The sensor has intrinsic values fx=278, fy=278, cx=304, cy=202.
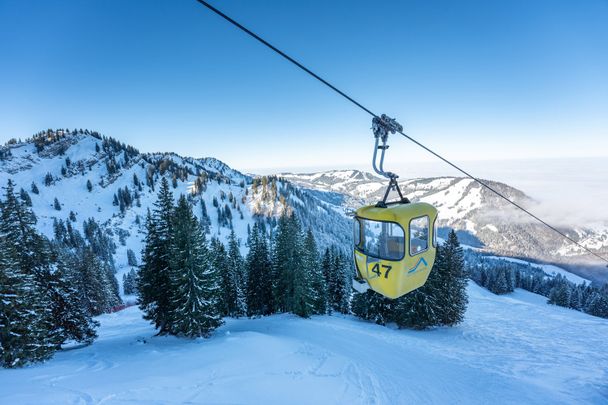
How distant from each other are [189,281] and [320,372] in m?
12.2

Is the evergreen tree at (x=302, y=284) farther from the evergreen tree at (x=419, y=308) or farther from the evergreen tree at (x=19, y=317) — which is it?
the evergreen tree at (x=19, y=317)

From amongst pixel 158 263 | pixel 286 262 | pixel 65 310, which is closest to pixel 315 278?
pixel 286 262

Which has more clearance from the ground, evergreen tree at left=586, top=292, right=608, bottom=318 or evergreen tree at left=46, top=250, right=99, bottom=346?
evergreen tree at left=46, top=250, right=99, bottom=346

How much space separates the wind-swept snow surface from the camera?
10.3 m

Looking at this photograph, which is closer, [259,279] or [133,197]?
[259,279]

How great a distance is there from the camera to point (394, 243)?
8.92 m

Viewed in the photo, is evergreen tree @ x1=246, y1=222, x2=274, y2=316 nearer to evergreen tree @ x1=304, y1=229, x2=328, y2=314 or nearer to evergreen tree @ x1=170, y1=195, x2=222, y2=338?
evergreen tree @ x1=304, y1=229, x2=328, y2=314

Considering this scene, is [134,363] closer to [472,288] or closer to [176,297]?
[176,297]

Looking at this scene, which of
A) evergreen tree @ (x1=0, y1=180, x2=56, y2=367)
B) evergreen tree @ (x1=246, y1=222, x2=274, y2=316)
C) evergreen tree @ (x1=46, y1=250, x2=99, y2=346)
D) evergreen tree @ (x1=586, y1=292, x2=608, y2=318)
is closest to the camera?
evergreen tree @ (x1=0, y1=180, x2=56, y2=367)

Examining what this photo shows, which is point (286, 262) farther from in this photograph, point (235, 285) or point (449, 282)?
point (449, 282)

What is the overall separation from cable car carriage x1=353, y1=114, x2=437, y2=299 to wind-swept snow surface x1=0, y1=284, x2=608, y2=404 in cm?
542

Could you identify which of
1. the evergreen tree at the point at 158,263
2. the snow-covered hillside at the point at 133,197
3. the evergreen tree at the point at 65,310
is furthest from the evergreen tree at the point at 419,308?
the snow-covered hillside at the point at 133,197

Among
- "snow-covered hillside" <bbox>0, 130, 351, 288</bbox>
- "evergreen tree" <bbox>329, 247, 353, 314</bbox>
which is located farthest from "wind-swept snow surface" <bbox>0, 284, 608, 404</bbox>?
"snow-covered hillside" <bbox>0, 130, 351, 288</bbox>

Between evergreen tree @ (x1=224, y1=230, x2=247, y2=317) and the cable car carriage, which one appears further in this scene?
Result: evergreen tree @ (x1=224, y1=230, x2=247, y2=317)
